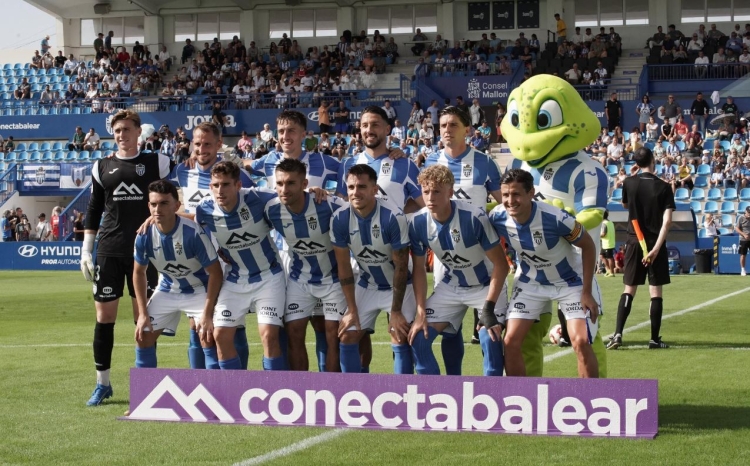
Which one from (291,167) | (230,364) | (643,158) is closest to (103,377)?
(230,364)

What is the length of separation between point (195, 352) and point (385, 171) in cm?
191

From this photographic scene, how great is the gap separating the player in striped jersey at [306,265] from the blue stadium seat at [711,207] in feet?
68.3

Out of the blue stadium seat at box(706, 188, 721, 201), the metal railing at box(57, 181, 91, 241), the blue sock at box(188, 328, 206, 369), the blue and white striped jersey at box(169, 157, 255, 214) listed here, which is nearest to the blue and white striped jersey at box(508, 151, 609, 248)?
the blue and white striped jersey at box(169, 157, 255, 214)

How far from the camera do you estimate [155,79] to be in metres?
39.5

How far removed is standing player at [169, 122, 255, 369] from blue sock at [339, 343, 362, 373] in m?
0.87

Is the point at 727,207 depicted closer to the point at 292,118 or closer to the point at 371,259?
the point at 292,118

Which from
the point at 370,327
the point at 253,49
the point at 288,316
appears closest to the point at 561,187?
the point at 370,327

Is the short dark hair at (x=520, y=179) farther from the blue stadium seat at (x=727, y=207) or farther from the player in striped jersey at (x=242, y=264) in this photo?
the blue stadium seat at (x=727, y=207)

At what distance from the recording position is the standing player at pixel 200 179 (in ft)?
24.3

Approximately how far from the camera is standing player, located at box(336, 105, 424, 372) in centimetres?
740

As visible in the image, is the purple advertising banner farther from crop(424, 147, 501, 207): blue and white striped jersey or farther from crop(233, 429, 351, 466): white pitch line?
crop(424, 147, 501, 207): blue and white striped jersey

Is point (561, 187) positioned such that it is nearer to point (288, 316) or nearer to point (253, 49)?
point (288, 316)

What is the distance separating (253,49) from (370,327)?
3433cm

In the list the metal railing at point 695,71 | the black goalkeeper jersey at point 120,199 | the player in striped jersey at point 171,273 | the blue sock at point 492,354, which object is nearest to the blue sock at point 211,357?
the player in striped jersey at point 171,273
